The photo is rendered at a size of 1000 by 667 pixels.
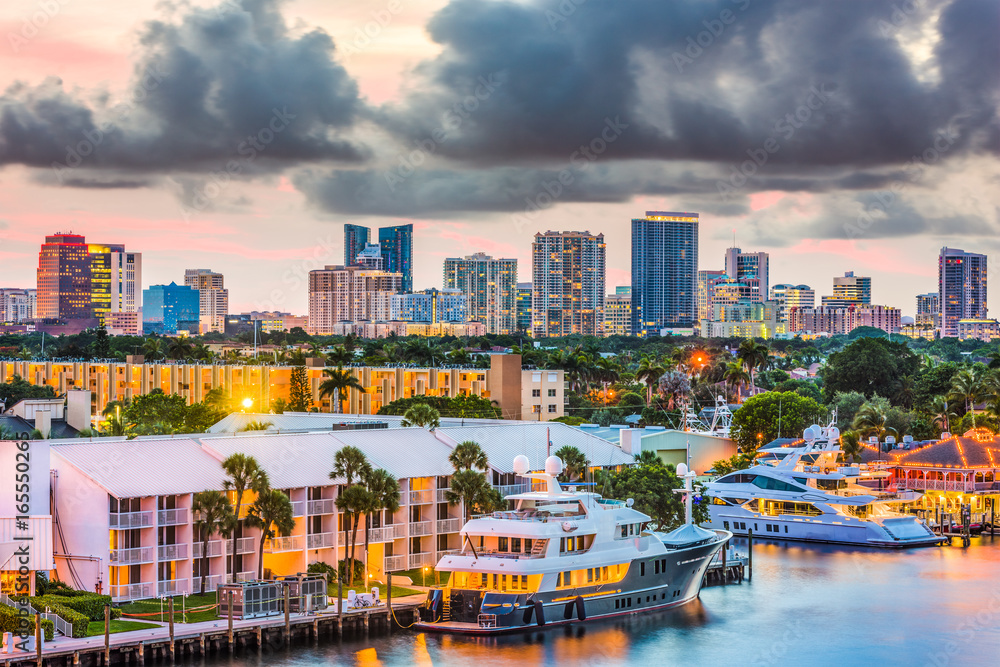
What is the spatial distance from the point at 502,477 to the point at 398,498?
32.3 feet

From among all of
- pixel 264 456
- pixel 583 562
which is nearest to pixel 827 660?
pixel 583 562

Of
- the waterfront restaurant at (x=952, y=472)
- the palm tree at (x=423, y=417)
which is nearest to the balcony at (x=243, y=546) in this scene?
the palm tree at (x=423, y=417)

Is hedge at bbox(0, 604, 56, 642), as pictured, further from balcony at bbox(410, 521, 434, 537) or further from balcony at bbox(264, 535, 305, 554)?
balcony at bbox(410, 521, 434, 537)

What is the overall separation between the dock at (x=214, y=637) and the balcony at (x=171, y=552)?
5038 mm

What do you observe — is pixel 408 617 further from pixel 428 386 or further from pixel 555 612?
pixel 428 386

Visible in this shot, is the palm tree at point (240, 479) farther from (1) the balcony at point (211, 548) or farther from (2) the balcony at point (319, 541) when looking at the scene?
(2) the balcony at point (319, 541)

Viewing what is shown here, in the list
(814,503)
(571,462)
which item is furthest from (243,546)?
(814,503)

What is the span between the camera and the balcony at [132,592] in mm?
52844

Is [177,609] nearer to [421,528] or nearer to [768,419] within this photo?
[421,528]

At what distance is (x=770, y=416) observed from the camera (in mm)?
119312

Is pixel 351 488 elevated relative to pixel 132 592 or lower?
elevated

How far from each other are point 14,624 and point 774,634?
31.5 meters

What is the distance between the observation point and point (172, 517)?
5491cm

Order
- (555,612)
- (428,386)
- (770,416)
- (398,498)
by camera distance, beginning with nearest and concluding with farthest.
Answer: (555,612), (398,498), (770,416), (428,386)
